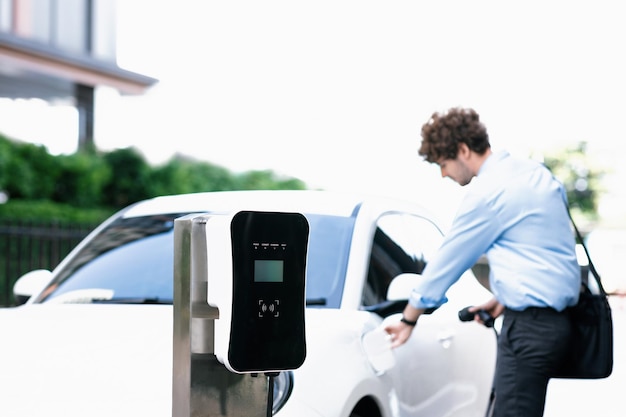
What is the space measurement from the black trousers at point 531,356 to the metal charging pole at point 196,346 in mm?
1166

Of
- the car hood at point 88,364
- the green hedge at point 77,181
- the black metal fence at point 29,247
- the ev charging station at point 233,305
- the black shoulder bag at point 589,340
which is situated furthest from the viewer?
the green hedge at point 77,181

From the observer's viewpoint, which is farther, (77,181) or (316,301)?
(77,181)

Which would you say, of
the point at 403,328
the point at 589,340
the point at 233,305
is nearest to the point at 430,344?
the point at 403,328

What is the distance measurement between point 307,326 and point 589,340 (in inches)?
40.5

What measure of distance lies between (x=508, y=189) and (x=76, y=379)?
164 centimetres

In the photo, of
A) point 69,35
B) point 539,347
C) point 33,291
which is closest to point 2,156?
point 69,35

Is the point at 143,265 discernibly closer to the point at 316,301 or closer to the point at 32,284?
the point at 32,284

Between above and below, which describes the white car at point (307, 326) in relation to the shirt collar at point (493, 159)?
below

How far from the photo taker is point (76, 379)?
323 cm

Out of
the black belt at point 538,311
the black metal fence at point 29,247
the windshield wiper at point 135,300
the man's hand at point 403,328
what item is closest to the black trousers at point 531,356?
the black belt at point 538,311

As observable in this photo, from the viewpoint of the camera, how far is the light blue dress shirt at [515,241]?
3561 mm

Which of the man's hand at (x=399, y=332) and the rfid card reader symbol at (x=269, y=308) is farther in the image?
the man's hand at (x=399, y=332)

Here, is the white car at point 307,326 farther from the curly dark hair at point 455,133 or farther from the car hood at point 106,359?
the curly dark hair at point 455,133

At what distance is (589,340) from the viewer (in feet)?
12.1
